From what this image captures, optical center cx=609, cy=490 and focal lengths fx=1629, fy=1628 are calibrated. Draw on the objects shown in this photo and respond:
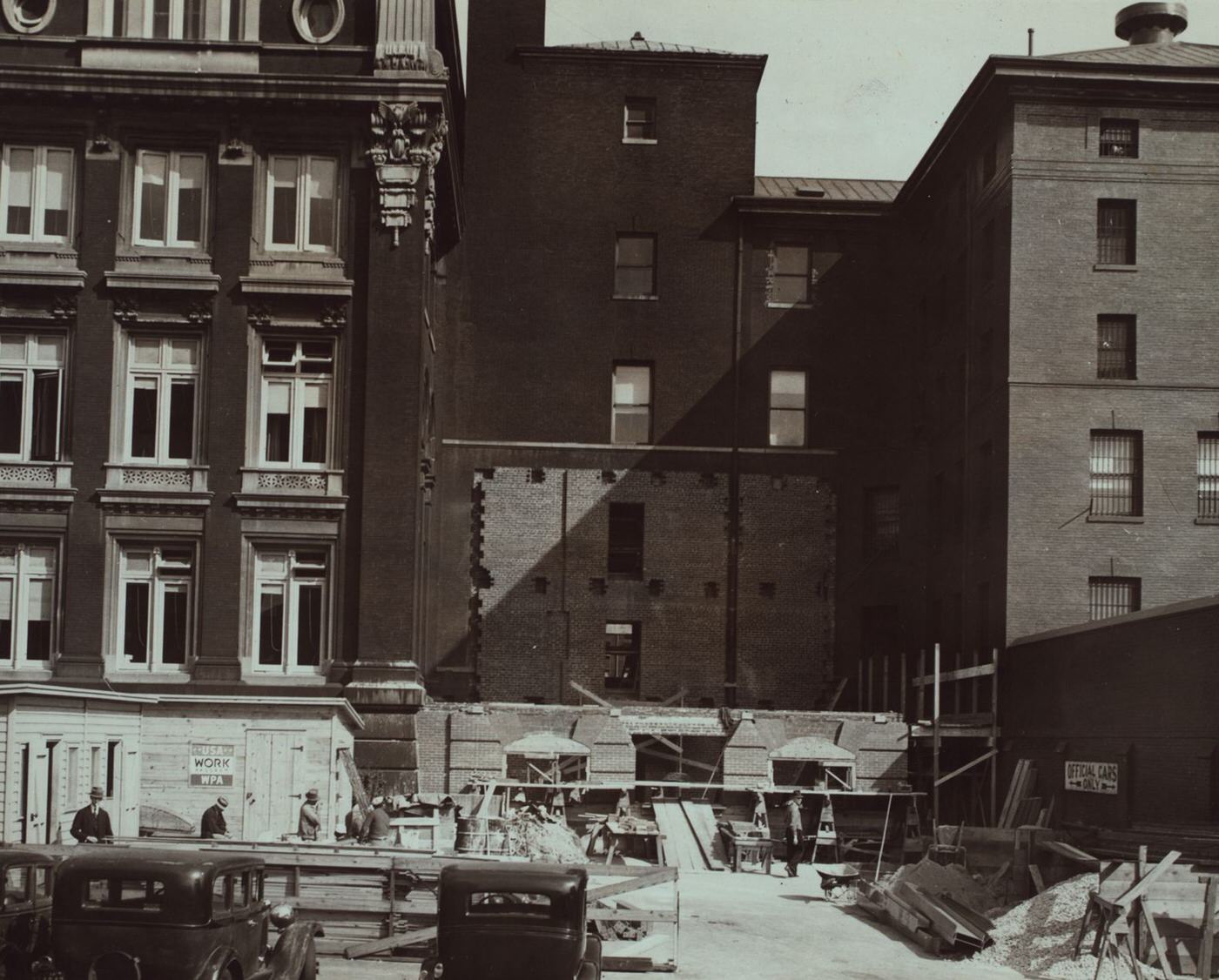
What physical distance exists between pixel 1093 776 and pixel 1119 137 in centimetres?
1626

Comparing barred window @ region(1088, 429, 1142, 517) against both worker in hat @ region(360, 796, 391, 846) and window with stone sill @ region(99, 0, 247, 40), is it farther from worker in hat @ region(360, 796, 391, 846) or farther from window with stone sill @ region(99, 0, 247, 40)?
window with stone sill @ region(99, 0, 247, 40)

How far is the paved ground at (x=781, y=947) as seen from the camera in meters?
22.4

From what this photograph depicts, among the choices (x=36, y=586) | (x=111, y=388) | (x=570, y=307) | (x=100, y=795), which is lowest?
(x=100, y=795)

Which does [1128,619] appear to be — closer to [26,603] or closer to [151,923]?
[151,923]

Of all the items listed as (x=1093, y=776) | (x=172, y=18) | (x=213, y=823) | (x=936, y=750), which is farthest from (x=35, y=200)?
(x=1093, y=776)

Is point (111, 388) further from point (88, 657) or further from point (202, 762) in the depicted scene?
point (202, 762)

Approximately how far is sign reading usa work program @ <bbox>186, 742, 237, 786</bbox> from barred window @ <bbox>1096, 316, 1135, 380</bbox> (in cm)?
2256

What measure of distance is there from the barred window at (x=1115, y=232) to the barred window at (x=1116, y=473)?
4.32 m

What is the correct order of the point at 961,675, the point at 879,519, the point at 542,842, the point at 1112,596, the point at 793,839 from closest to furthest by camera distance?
the point at 542,842, the point at 793,839, the point at 1112,596, the point at 961,675, the point at 879,519

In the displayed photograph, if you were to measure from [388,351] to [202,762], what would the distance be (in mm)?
10399

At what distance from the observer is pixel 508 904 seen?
17.2 meters

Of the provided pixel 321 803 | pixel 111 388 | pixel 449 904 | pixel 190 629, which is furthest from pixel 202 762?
pixel 449 904

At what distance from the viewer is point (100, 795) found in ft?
83.6

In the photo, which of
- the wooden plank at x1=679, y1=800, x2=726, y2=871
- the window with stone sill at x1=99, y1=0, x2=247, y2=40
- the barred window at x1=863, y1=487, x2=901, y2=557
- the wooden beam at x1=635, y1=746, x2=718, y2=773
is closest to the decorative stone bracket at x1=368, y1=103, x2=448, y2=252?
the window with stone sill at x1=99, y1=0, x2=247, y2=40
